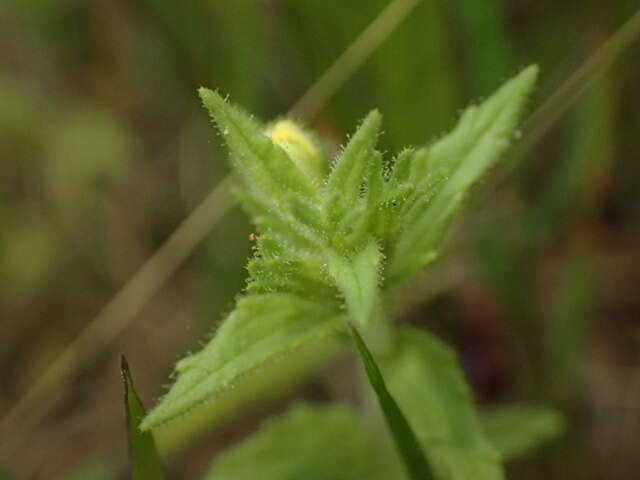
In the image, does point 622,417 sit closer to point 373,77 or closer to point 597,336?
point 597,336

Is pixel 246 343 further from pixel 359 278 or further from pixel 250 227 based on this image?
pixel 250 227

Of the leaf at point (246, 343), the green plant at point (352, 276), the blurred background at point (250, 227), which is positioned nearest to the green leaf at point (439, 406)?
the green plant at point (352, 276)

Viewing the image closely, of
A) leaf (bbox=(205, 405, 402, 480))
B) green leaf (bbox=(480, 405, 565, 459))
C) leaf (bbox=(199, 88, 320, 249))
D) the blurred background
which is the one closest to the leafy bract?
leaf (bbox=(199, 88, 320, 249))

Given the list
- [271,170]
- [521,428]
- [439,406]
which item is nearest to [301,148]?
[271,170]

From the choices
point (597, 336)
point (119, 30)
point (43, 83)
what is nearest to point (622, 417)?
point (597, 336)

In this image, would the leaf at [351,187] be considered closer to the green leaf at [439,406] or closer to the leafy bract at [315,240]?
the leafy bract at [315,240]

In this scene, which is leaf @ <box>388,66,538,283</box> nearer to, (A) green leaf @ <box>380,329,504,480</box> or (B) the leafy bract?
(B) the leafy bract
